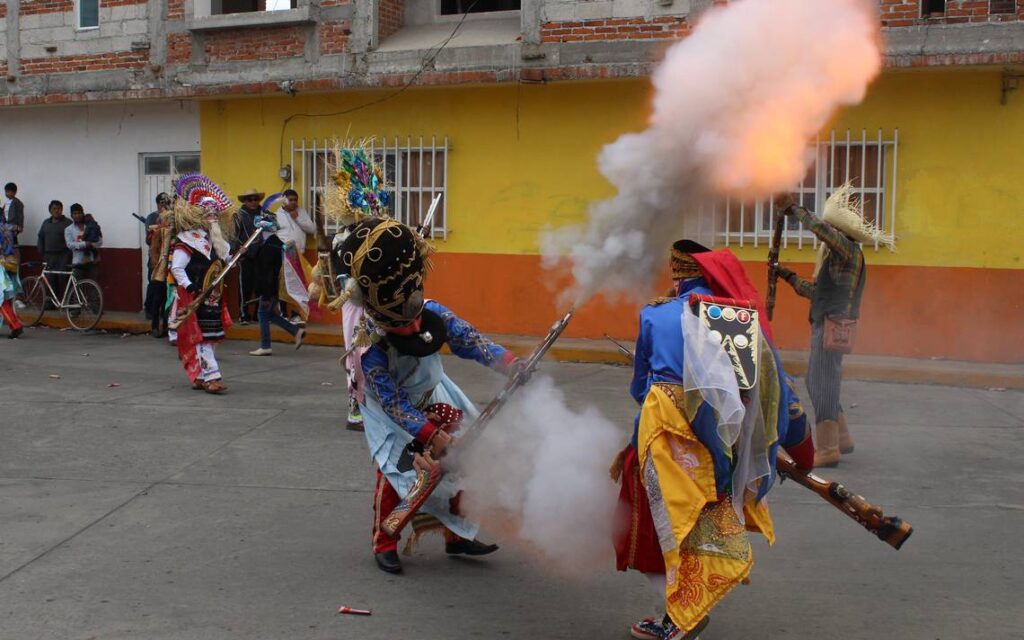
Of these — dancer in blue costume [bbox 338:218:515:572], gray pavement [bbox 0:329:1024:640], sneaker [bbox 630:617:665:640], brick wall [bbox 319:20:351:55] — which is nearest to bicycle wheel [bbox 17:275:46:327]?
brick wall [bbox 319:20:351:55]

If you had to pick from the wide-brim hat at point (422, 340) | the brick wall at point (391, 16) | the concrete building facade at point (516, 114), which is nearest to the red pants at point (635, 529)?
the wide-brim hat at point (422, 340)

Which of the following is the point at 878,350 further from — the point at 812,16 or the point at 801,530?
the point at 812,16

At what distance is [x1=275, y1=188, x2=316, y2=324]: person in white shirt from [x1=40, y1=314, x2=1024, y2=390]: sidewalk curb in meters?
0.62

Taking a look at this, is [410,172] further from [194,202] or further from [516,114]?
[194,202]

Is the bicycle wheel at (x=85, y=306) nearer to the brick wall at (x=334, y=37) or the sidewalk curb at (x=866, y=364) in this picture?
the sidewalk curb at (x=866, y=364)

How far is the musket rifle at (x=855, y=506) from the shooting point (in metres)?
4.15

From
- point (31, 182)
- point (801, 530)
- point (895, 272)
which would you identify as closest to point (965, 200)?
point (895, 272)

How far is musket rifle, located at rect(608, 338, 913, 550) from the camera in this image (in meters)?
4.15

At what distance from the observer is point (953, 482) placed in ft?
21.5

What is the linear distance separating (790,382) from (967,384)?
7222mm

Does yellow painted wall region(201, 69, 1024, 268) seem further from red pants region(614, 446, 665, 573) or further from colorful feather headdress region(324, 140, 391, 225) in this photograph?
red pants region(614, 446, 665, 573)

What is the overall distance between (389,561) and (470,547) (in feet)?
1.35

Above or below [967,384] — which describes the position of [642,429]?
above

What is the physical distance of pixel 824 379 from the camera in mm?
6949
